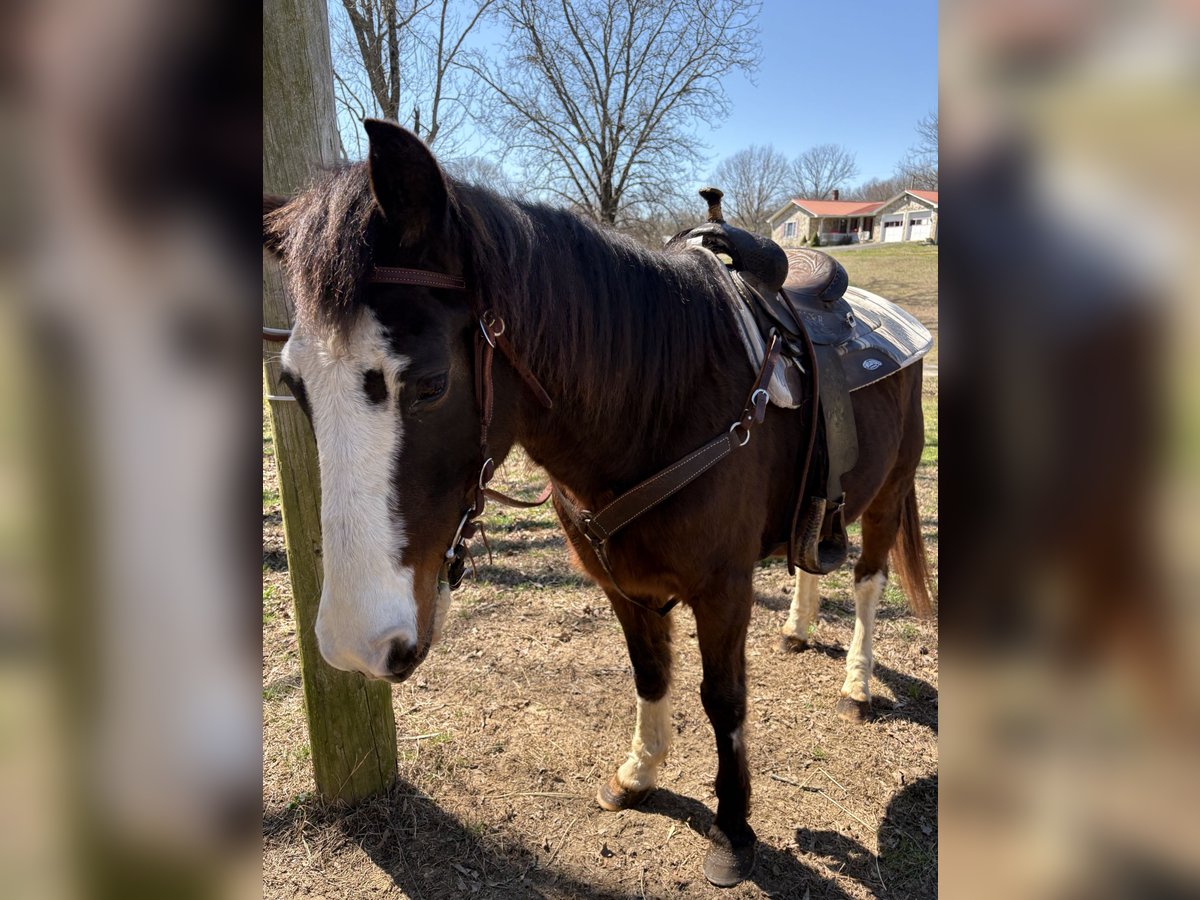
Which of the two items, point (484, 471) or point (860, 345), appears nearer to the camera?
point (484, 471)

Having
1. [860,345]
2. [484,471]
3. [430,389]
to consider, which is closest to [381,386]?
[430,389]

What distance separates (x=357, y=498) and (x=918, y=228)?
45.4 meters

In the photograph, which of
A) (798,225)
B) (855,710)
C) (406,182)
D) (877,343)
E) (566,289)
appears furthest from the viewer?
(798,225)

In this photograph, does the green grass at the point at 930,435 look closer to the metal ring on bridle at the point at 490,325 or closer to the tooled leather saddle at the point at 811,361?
the tooled leather saddle at the point at 811,361

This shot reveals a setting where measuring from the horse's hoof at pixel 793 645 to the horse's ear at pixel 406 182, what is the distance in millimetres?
3190

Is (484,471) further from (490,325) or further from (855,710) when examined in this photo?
(855,710)

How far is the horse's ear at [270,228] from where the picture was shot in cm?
158

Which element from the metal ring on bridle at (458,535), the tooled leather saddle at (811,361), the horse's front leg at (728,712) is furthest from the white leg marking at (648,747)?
the metal ring on bridle at (458,535)

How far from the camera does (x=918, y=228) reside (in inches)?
1566

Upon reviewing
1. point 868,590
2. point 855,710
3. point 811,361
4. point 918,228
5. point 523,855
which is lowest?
point 523,855
